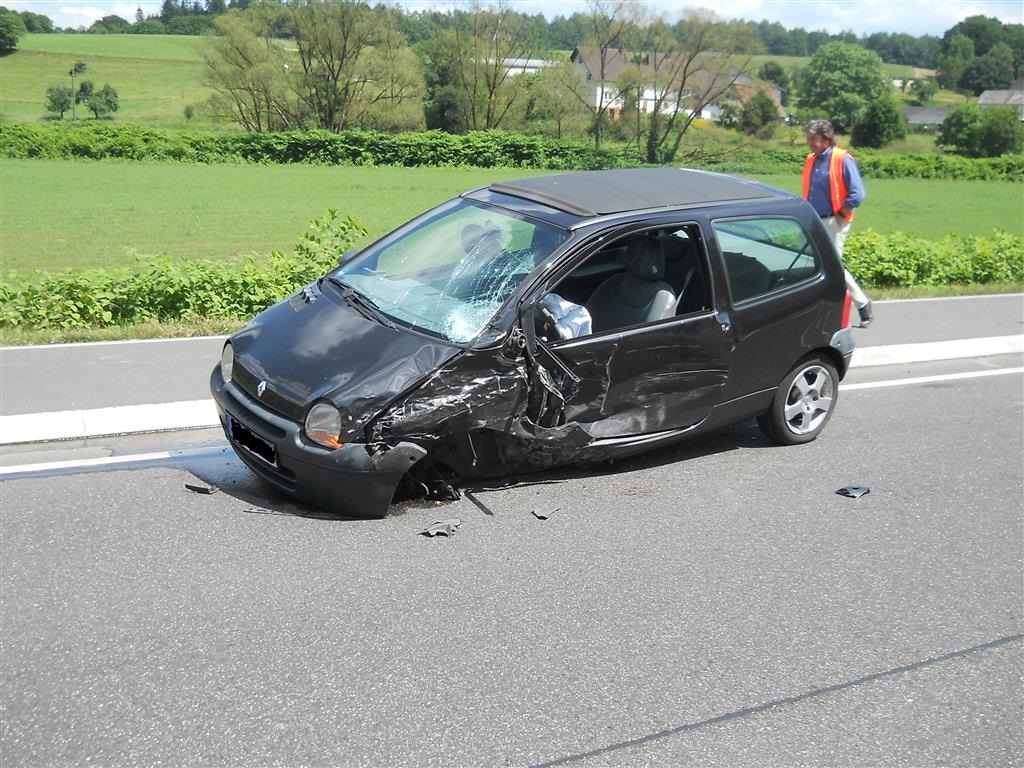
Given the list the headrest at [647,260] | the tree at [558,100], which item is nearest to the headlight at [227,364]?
the headrest at [647,260]

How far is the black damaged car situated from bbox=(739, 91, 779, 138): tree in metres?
57.6

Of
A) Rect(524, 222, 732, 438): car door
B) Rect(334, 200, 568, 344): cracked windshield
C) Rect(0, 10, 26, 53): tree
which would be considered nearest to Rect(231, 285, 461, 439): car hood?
Rect(334, 200, 568, 344): cracked windshield

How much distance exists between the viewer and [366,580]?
15.1 ft

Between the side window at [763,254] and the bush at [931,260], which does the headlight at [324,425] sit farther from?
the bush at [931,260]

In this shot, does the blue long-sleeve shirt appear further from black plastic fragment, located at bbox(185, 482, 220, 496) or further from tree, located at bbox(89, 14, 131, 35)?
tree, located at bbox(89, 14, 131, 35)

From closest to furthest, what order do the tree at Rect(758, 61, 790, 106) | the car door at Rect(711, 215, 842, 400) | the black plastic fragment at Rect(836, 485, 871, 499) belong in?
the black plastic fragment at Rect(836, 485, 871, 499)
the car door at Rect(711, 215, 842, 400)
the tree at Rect(758, 61, 790, 106)

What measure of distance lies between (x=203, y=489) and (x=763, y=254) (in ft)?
12.3

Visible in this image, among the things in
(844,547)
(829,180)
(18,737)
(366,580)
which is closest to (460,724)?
(366,580)

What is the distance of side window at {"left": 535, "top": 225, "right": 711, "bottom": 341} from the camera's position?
578 cm

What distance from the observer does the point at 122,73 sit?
77438mm

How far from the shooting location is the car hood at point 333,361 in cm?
496

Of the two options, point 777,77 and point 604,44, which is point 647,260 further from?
point 777,77

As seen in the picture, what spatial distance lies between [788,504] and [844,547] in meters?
0.59

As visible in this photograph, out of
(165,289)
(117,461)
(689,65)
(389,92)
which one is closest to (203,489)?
(117,461)
